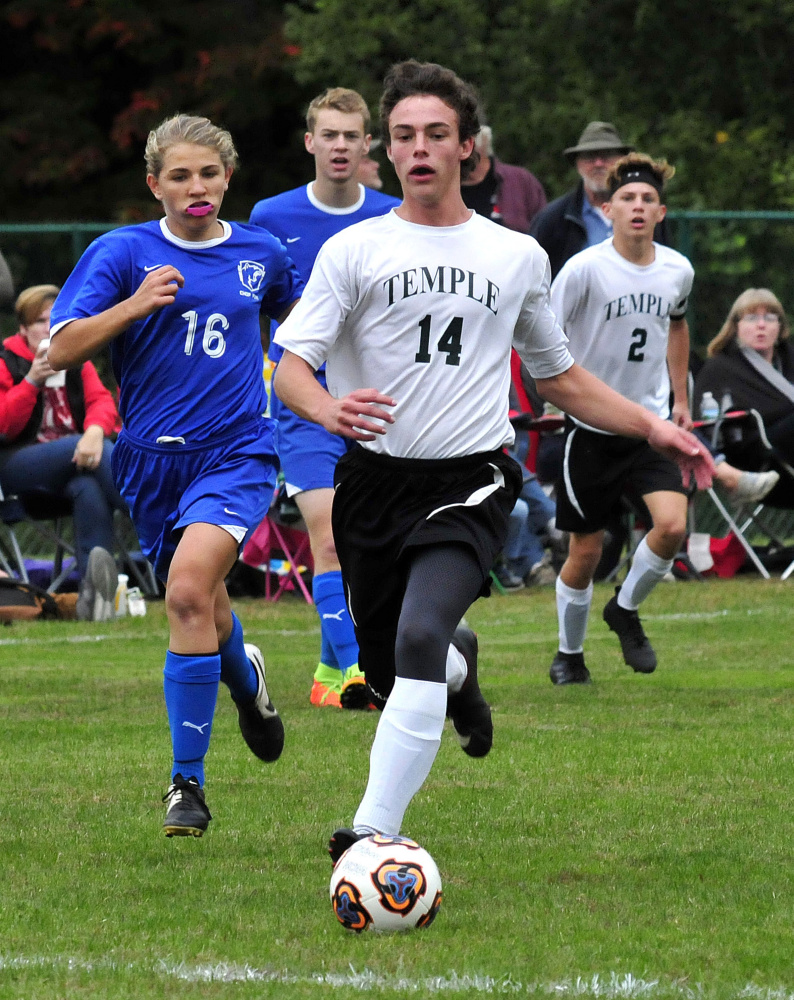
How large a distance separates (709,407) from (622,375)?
452 centimetres

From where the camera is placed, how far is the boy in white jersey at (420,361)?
4.99 metres

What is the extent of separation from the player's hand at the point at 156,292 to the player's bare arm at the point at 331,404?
623mm

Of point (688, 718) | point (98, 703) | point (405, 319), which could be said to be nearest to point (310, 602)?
point (98, 703)

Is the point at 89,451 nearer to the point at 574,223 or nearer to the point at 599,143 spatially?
the point at 574,223

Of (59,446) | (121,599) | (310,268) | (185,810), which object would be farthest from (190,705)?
(59,446)

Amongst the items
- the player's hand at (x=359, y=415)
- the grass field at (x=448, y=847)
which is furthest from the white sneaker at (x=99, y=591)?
the player's hand at (x=359, y=415)

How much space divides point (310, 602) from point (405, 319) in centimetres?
742

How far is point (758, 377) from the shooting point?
13.1 metres

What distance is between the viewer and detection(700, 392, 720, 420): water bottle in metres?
13.1

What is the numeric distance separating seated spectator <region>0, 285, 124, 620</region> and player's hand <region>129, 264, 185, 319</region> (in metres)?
5.69

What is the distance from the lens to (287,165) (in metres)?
23.6

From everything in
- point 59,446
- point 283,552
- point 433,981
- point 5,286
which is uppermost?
point 433,981

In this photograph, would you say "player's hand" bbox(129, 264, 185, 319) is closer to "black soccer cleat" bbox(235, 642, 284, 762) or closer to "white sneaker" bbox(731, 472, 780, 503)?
"black soccer cleat" bbox(235, 642, 284, 762)

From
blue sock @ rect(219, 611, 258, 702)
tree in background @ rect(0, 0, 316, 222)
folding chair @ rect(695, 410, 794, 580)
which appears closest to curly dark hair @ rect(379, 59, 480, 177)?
blue sock @ rect(219, 611, 258, 702)
